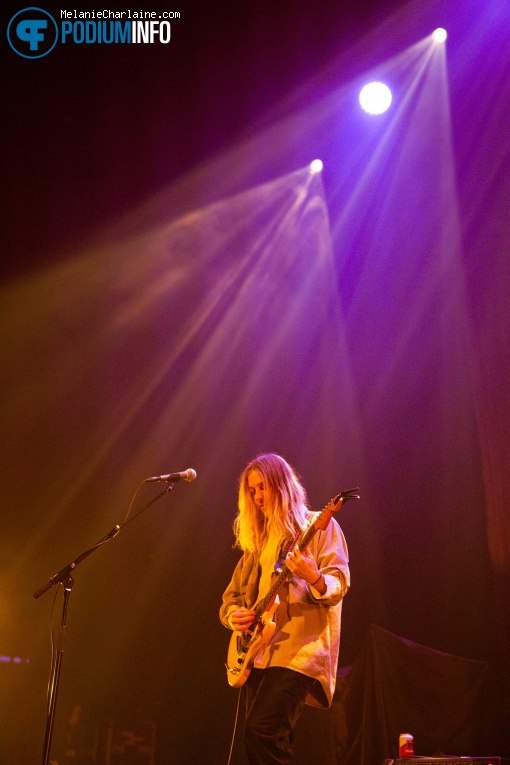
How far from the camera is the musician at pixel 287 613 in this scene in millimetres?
3193

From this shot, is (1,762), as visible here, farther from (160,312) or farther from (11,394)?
(160,312)

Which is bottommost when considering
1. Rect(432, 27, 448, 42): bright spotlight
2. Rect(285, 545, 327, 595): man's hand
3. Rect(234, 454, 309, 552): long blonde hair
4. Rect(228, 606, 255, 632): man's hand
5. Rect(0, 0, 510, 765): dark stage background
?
Rect(228, 606, 255, 632): man's hand

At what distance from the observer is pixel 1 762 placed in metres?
6.16

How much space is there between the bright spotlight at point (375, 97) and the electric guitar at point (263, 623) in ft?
15.3

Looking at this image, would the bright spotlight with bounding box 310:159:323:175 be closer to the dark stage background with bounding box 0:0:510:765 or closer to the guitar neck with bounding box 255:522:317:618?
the dark stage background with bounding box 0:0:510:765

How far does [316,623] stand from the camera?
11.1 feet

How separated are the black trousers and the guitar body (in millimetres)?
90

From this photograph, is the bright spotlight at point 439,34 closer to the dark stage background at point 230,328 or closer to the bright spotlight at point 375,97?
the dark stage background at point 230,328

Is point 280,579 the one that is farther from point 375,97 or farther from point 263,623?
point 375,97

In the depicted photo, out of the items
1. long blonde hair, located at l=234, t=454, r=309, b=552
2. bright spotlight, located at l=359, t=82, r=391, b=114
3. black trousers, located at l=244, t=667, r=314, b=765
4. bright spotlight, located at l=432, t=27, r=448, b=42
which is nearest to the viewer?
black trousers, located at l=244, t=667, r=314, b=765

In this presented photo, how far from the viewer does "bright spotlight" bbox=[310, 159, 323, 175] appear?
24.3ft

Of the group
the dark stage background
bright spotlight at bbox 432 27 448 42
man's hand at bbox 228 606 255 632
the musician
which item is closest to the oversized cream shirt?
the musician

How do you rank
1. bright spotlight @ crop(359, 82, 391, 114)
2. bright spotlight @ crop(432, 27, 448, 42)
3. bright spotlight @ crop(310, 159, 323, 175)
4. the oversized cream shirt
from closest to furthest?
the oversized cream shirt
bright spotlight @ crop(432, 27, 448, 42)
bright spotlight @ crop(359, 82, 391, 114)
bright spotlight @ crop(310, 159, 323, 175)

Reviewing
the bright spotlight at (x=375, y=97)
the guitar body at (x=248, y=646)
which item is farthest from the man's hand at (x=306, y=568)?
the bright spotlight at (x=375, y=97)
